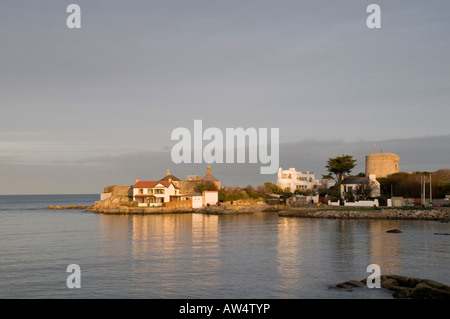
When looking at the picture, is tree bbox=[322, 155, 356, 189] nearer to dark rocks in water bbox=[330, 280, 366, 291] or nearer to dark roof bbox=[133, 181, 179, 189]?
dark roof bbox=[133, 181, 179, 189]

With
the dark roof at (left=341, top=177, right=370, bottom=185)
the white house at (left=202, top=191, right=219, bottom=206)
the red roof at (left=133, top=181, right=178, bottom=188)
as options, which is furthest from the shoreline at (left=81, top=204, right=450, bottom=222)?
the dark roof at (left=341, top=177, right=370, bottom=185)

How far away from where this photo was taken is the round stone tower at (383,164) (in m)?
91.9

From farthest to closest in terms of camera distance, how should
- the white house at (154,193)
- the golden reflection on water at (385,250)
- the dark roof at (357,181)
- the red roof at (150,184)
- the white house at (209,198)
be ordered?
the white house at (209,198) < the red roof at (150,184) < the white house at (154,193) < the dark roof at (357,181) < the golden reflection on water at (385,250)

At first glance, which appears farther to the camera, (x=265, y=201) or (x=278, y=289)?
(x=265, y=201)

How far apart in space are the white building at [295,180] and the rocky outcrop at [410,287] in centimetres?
8112

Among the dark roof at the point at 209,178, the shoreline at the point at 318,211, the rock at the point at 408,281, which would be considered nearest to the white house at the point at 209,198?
the shoreline at the point at 318,211

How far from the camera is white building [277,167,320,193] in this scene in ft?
339

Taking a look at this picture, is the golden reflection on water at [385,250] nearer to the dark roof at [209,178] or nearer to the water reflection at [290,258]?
the water reflection at [290,258]

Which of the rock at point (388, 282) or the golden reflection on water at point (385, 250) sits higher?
the rock at point (388, 282)

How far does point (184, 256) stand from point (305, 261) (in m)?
7.80

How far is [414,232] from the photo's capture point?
43094 millimetres

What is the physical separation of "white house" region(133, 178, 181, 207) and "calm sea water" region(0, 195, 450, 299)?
127 ft
